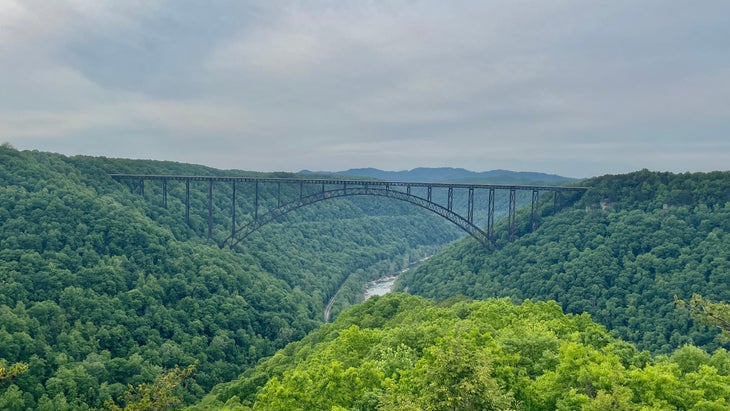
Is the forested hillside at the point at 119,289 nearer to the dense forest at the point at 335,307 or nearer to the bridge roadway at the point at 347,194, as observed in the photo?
the dense forest at the point at 335,307

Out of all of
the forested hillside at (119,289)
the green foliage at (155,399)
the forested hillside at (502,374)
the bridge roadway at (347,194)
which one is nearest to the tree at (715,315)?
the forested hillside at (502,374)

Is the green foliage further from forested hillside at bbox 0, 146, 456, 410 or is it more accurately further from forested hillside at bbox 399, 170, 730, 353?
forested hillside at bbox 399, 170, 730, 353

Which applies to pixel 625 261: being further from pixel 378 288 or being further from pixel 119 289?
pixel 119 289

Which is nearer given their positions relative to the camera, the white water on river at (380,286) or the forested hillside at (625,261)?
the forested hillside at (625,261)

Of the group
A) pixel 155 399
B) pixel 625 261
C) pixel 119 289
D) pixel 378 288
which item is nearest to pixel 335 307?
pixel 378 288

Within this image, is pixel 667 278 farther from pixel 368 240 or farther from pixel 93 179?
pixel 93 179

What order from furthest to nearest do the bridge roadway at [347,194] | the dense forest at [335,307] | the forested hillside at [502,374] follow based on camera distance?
the bridge roadway at [347,194] → the dense forest at [335,307] → the forested hillside at [502,374]
